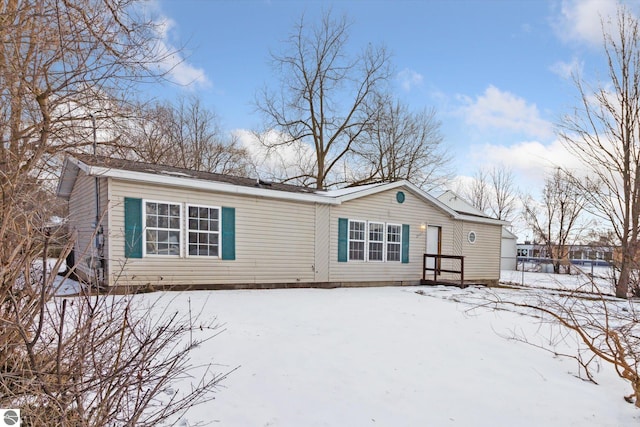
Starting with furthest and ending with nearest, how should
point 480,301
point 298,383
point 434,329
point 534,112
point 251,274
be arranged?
point 534,112 < point 251,274 < point 480,301 < point 434,329 < point 298,383

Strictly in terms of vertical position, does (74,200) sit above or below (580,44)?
below

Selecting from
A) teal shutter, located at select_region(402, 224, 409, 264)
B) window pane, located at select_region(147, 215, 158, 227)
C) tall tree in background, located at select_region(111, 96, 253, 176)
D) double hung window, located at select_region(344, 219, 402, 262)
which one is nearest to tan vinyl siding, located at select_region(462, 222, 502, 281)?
teal shutter, located at select_region(402, 224, 409, 264)

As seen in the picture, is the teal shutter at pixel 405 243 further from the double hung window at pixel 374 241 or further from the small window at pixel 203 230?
the small window at pixel 203 230

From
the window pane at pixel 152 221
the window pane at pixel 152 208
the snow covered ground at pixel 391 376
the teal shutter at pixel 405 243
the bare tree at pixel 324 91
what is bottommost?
the snow covered ground at pixel 391 376

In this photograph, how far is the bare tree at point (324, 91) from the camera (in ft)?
65.6

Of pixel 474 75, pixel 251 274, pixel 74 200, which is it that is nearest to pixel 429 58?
pixel 474 75

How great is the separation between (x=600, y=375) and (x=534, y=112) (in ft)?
39.9

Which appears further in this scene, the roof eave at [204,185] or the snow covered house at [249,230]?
the snow covered house at [249,230]

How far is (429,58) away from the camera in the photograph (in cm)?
1209

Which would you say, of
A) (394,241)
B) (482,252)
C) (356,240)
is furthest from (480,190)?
(356,240)

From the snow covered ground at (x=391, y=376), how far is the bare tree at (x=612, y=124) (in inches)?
224

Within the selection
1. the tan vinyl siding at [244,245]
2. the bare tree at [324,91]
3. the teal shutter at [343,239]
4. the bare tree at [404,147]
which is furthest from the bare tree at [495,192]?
the tan vinyl siding at [244,245]

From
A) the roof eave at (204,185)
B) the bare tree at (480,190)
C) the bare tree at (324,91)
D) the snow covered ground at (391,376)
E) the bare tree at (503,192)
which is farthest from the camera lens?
the bare tree at (480,190)

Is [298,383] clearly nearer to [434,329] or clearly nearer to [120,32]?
[434,329]
